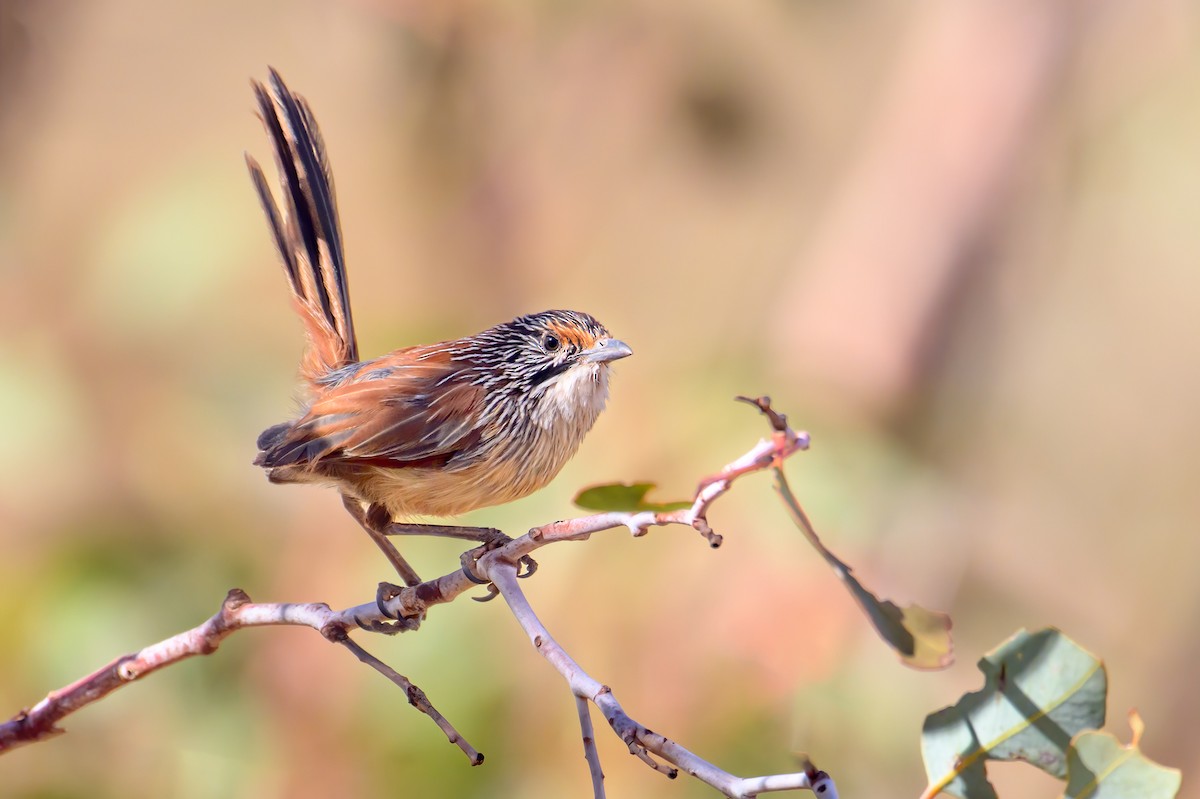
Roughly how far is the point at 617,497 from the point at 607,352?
1443mm

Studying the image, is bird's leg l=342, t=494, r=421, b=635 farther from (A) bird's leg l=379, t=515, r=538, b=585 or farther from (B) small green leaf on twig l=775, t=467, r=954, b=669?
(B) small green leaf on twig l=775, t=467, r=954, b=669

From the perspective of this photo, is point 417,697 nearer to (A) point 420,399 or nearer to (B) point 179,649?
(B) point 179,649

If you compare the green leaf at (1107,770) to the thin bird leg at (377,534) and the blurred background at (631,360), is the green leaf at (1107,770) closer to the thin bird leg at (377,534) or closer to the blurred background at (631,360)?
the thin bird leg at (377,534)

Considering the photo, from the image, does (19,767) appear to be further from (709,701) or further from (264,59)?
(264,59)

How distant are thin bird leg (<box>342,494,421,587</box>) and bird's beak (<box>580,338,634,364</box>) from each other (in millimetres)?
790

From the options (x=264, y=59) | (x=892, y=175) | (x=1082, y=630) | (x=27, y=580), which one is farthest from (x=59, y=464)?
(x=1082, y=630)

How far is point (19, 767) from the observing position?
459 cm

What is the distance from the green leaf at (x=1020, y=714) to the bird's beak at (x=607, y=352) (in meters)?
1.49

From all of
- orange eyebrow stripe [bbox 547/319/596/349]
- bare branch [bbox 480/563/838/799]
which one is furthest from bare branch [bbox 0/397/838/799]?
orange eyebrow stripe [bbox 547/319/596/349]

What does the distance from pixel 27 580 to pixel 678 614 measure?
2906 mm

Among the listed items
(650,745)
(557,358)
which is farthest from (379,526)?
(650,745)

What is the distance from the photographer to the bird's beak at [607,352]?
3.17 m

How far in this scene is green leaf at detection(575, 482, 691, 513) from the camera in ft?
5.77

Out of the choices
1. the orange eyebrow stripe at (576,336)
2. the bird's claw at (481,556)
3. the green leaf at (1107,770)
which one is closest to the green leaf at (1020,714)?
the green leaf at (1107,770)
